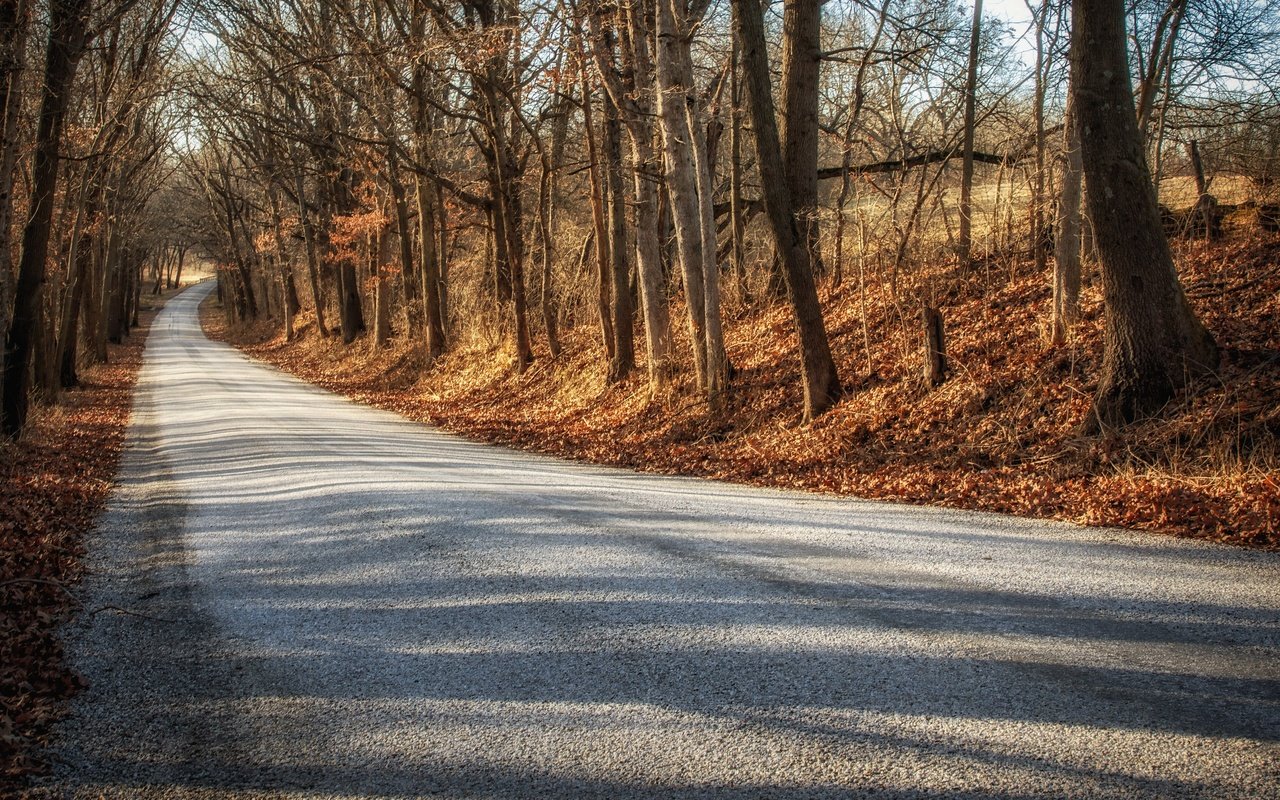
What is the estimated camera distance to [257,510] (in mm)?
8961

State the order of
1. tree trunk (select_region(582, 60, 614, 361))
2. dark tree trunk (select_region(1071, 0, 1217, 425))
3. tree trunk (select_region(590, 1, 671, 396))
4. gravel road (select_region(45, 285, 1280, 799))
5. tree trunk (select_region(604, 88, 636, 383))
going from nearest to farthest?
gravel road (select_region(45, 285, 1280, 799))
dark tree trunk (select_region(1071, 0, 1217, 425))
tree trunk (select_region(590, 1, 671, 396))
tree trunk (select_region(604, 88, 636, 383))
tree trunk (select_region(582, 60, 614, 361))

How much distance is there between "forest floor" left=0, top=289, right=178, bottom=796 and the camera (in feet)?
13.9

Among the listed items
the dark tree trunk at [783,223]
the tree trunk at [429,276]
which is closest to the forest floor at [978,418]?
the dark tree trunk at [783,223]

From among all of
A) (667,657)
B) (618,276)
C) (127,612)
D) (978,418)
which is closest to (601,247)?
(618,276)

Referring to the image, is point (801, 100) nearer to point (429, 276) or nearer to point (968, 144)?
point (968, 144)

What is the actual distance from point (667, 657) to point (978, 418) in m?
6.95

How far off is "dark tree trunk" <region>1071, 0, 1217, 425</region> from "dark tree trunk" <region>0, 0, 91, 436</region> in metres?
14.4

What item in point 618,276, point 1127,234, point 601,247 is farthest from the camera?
point 601,247

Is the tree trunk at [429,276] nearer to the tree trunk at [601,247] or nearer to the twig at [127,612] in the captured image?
the tree trunk at [601,247]

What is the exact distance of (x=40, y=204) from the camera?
1570 centimetres

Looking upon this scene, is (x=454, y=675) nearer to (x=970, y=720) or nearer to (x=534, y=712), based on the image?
(x=534, y=712)

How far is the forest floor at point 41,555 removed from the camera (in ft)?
13.9

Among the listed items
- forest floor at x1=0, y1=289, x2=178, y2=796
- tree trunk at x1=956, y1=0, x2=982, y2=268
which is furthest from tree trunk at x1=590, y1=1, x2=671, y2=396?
forest floor at x1=0, y1=289, x2=178, y2=796

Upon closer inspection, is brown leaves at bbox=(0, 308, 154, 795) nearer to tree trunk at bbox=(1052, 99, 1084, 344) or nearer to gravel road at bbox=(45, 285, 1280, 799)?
gravel road at bbox=(45, 285, 1280, 799)
